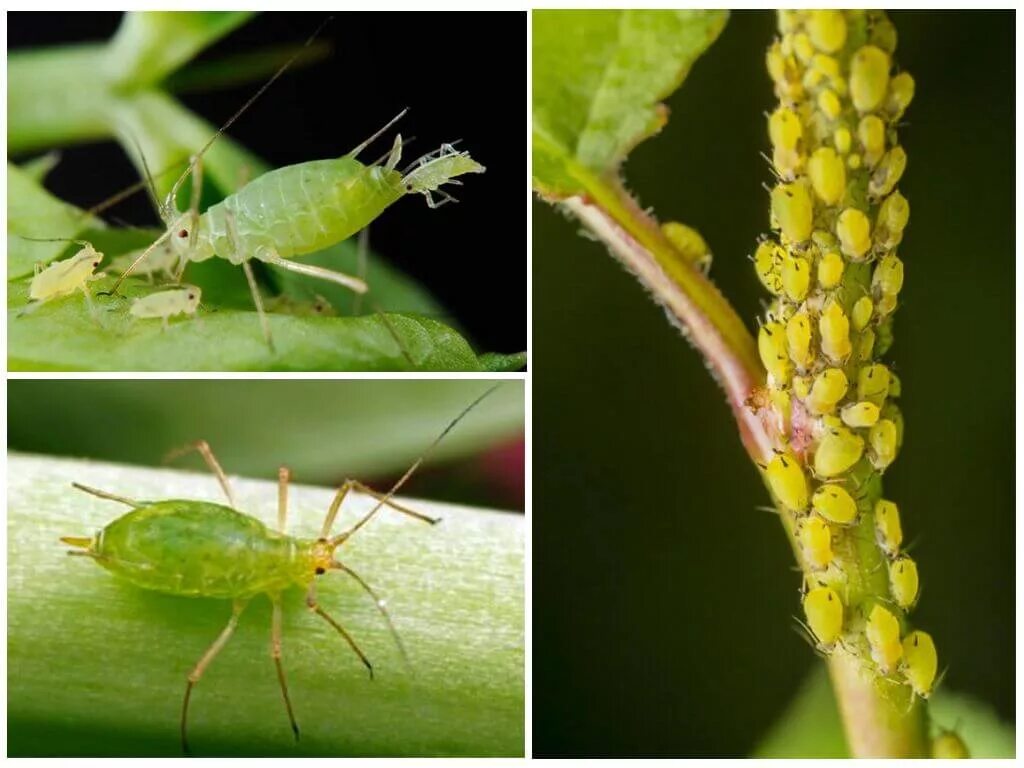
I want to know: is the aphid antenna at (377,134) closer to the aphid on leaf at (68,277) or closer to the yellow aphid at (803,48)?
the aphid on leaf at (68,277)

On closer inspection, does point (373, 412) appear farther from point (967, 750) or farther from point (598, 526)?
point (967, 750)

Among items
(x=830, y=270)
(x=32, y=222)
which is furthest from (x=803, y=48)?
(x=32, y=222)

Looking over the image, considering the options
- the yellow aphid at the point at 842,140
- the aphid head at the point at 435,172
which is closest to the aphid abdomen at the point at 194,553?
the aphid head at the point at 435,172

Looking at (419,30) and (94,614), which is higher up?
(419,30)

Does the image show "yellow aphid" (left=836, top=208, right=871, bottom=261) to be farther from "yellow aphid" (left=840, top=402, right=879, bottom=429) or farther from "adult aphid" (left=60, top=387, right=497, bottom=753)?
"adult aphid" (left=60, top=387, right=497, bottom=753)

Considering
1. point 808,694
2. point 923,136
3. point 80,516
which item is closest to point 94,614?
point 80,516

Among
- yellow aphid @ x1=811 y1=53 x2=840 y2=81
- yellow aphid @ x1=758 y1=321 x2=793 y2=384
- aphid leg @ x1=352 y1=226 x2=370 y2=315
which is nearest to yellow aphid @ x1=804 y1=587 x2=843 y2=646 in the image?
yellow aphid @ x1=758 y1=321 x2=793 y2=384

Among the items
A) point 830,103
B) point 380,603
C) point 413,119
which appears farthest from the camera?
point 413,119

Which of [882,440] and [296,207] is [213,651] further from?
[882,440]
